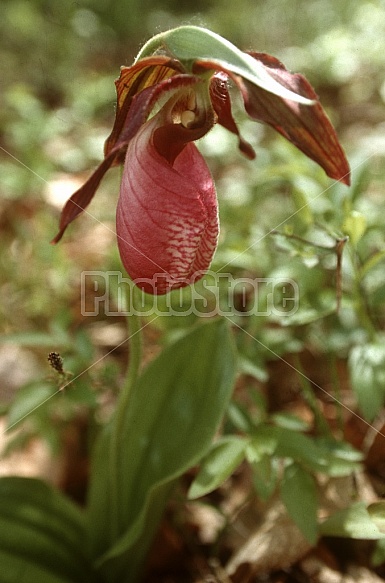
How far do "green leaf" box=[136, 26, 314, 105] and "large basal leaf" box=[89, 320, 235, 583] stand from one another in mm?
474

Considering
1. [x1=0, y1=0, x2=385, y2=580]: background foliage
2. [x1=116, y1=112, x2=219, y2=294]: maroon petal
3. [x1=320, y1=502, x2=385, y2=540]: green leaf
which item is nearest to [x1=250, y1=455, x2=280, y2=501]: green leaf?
[x1=0, y1=0, x2=385, y2=580]: background foliage

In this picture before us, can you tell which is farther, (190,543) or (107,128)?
(107,128)

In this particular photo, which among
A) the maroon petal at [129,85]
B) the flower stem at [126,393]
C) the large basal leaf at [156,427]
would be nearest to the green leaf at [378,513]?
the large basal leaf at [156,427]

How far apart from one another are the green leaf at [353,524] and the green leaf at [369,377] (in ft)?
0.48

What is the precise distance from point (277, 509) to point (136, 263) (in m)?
0.64

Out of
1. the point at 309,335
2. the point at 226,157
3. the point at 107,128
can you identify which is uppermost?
the point at 107,128

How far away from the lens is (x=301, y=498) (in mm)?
909

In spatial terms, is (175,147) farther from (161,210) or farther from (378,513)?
(378,513)

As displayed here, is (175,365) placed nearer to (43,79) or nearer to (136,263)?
(136,263)

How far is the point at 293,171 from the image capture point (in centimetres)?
129

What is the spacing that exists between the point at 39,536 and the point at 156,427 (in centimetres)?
27

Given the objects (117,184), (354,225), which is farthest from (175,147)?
(117,184)

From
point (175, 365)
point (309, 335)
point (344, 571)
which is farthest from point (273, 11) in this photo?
point (344, 571)

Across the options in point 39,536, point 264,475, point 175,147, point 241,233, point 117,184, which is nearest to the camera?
point 175,147
